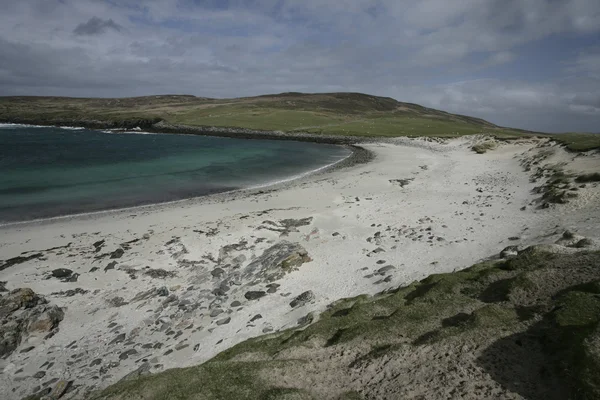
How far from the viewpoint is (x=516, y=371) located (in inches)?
338

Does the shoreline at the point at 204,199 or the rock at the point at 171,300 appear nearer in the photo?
the rock at the point at 171,300

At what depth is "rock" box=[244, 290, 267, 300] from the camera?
17.9 m

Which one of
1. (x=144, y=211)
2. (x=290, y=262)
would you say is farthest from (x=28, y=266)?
(x=290, y=262)

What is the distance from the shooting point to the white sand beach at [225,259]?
14.8 metres

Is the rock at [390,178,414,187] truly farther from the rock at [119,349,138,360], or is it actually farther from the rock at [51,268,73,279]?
the rock at [51,268,73,279]

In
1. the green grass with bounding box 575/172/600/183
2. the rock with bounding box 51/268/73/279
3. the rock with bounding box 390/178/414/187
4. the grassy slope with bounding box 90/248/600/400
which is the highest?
the green grass with bounding box 575/172/600/183

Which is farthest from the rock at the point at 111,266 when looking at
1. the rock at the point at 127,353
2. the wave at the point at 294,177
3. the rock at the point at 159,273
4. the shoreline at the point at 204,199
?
the wave at the point at 294,177

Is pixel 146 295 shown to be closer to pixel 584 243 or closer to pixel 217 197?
pixel 584 243

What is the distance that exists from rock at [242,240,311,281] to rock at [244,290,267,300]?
1346 mm

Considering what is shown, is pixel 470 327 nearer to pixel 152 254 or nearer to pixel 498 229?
pixel 498 229

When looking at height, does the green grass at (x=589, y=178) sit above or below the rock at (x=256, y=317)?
above

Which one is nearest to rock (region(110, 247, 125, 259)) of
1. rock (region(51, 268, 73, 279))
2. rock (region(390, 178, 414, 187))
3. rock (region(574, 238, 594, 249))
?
rock (region(51, 268, 73, 279))

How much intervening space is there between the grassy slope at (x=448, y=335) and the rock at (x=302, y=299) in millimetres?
2681

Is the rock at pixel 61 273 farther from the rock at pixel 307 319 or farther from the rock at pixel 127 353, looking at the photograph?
the rock at pixel 307 319
